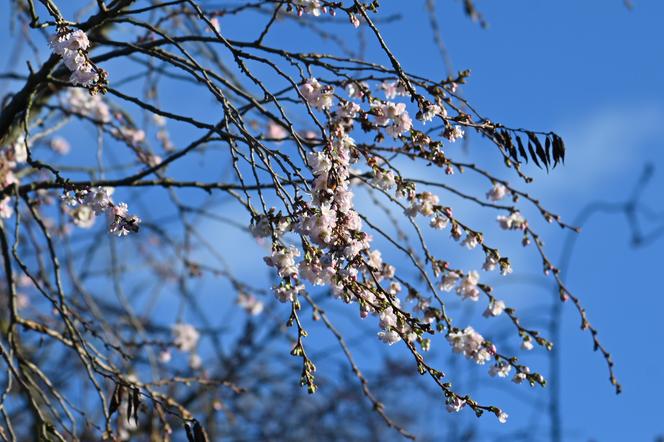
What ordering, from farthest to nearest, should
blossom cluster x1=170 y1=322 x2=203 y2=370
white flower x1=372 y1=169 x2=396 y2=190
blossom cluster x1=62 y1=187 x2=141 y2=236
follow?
blossom cluster x1=170 y1=322 x2=203 y2=370
white flower x1=372 y1=169 x2=396 y2=190
blossom cluster x1=62 y1=187 x2=141 y2=236

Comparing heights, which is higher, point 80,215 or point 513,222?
point 80,215

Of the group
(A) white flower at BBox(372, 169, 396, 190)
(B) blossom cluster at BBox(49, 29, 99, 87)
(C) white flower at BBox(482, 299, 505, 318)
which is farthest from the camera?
(C) white flower at BBox(482, 299, 505, 318)

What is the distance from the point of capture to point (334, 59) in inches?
103

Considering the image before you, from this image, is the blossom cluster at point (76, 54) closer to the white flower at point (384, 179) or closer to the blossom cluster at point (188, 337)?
the white flower at point (384, 179)

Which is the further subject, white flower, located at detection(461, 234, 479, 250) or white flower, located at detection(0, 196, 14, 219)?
white flower, located at detection(0, 196, 14, 219)

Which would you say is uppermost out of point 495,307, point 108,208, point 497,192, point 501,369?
point 497,192

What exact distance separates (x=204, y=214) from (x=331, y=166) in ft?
5.86

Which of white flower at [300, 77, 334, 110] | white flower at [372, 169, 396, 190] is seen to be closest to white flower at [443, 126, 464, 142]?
white flower at [372, 169, 396, 190]

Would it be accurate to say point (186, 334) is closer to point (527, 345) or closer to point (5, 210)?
point (5, 210)

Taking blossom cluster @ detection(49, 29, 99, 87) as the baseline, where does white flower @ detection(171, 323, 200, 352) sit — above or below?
above

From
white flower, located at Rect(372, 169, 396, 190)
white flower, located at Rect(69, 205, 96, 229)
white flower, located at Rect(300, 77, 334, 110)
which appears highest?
white flower, located at Rect(69, 205, 96, 229)

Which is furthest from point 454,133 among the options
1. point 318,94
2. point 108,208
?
point 108,208

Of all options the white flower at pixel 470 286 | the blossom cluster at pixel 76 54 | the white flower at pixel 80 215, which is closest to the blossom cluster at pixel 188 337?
the white flower at pixel 80 215

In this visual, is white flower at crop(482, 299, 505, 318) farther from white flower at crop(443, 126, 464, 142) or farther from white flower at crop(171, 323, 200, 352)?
white flower at crop(171, 323, 200, 352)
